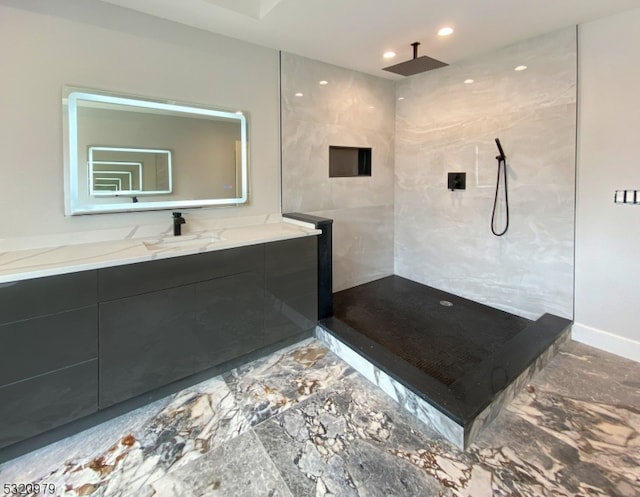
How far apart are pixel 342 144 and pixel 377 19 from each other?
1.27 meters

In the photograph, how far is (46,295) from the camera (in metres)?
1.60

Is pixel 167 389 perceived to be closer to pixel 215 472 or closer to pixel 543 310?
pixel 215 472

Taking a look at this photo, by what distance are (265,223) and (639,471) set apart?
2776 mm

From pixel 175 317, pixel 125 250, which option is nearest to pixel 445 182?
pixel 175 317

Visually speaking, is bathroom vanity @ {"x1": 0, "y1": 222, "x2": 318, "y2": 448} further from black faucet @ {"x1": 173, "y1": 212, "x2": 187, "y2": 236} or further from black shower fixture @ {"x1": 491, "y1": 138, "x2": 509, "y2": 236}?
black shower fixture @ {"x1": 491, "y1": 138, "x2": 509, "y2": 236}

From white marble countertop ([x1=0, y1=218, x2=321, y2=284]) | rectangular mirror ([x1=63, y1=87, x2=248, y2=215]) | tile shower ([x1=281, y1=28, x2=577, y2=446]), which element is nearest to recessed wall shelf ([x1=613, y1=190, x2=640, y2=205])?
tile shower ([x1=281, y1=28, x2=577, y2=446])

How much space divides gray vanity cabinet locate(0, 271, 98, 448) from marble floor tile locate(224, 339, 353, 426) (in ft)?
2.76

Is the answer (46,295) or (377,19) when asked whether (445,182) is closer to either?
(377,19)

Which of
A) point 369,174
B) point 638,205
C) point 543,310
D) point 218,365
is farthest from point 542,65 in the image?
point 218,365

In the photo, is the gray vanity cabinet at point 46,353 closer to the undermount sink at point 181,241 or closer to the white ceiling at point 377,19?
the undermount sink at point 181,241

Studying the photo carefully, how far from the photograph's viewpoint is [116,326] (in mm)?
1809

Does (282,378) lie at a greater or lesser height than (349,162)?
lesser

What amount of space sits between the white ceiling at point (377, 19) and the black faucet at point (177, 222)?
137cm

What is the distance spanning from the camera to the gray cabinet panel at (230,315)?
2.14 m
